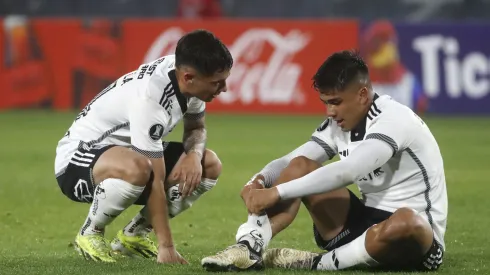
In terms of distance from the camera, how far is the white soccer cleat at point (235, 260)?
5086 millimetres

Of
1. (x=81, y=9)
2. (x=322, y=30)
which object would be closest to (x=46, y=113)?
(x=81, y=9)

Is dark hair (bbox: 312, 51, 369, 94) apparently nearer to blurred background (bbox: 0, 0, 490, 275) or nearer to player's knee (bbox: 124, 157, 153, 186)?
player's knee (bbox: 124, 157, 153, 186)

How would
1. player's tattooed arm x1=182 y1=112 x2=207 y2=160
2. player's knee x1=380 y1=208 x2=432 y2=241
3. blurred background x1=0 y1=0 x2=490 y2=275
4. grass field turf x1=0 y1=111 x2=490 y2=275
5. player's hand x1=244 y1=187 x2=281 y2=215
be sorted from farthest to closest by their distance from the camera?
blurred background x1=0 y1=0 x2=490 y2=275 → player's tattooed arm x1=182 y1=112 x2=207 y2=160 → grass field turf x1=0 y1=111 x2=490 y2=275 → player's hand x1=244 y1=187 x2=281 y2=215 → player's knee x1=380 y1=208 x2=432 y2=241

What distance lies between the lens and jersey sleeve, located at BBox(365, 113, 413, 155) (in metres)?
5.11

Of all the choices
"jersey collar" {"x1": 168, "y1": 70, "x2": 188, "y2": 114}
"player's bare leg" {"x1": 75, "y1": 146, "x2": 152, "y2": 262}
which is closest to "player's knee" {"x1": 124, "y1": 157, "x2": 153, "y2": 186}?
"player's bare leg" {"x1": 75, "y1": 146, "x2": 152, "y2": 262}

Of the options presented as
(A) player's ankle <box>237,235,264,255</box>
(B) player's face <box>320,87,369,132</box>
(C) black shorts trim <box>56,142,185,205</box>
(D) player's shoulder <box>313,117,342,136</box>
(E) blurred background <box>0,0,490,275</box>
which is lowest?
(E) blurred background <box>0,0,490,275</box>

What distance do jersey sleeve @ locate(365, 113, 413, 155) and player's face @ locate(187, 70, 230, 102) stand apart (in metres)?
0.87

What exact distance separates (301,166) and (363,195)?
1.29 ft

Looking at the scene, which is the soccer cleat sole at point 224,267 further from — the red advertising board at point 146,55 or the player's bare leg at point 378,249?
the red advertising board at point 146,55

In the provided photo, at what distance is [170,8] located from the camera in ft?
69.6

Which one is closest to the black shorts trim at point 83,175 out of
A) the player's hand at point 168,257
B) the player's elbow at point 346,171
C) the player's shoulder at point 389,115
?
the player's hand at point 168,257

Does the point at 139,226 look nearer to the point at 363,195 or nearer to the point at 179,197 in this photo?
the point at 179,197

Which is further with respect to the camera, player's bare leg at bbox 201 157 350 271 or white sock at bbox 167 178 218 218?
white sock at bbox 167 178 218 218

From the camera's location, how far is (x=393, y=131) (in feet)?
16.9
